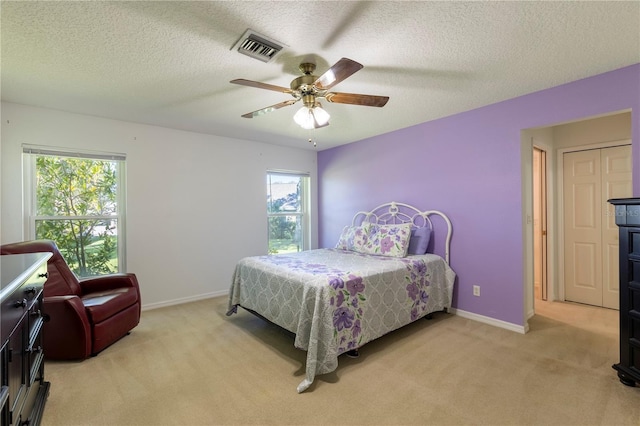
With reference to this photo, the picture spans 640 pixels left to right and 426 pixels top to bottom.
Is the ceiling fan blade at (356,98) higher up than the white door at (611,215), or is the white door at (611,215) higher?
the ceiling fan blade at (356,98)

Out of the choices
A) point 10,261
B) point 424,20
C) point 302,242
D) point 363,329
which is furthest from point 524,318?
point 10,261

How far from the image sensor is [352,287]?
2.29 m

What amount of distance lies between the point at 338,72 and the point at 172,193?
2874mm

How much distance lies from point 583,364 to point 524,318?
25.0 inches

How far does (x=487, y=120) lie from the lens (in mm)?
3033

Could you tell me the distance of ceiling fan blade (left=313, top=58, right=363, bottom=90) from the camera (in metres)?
1.62

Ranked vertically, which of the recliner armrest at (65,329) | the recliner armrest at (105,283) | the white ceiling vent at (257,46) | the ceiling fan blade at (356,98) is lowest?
the recliner armrest at (65,329)

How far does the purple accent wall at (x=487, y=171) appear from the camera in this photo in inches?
95.0

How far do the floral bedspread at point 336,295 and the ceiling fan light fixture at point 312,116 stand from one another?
4.07 feet

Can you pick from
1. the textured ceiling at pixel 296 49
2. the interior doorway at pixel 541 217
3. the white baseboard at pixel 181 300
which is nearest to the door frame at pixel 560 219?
the interior doorway at pixel 541 217

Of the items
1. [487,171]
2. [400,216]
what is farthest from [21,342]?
[487,171]

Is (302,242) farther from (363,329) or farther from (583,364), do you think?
(583,364)

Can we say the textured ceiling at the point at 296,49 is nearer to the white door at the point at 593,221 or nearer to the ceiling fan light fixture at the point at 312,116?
the ceiling fan light fixture at the point at 312,116

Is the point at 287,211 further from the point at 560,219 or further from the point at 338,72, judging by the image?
the point at 560,219
